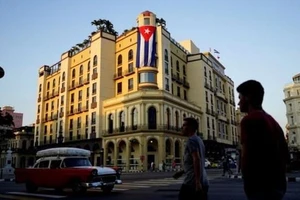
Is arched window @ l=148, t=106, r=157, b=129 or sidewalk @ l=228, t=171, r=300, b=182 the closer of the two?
sidewalk @ l=228, t=171, r=300, b=182

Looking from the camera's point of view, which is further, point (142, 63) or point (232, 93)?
point (232, 93)

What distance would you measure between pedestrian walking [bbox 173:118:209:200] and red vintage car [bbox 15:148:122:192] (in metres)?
6.99

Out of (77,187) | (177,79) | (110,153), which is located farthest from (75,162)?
(177,79)

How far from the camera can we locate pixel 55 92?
63750 mm

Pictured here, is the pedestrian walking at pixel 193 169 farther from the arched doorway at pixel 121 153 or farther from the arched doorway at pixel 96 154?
the arched doorway at pixel 96 154

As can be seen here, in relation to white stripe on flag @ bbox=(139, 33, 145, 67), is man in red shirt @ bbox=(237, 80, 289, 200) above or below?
below

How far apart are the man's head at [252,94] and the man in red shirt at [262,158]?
0.45 ft

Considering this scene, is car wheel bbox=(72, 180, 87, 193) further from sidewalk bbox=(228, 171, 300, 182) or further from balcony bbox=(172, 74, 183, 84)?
balcony bbox=(172, 74, 183, 84)

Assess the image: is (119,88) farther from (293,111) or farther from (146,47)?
(293,111)

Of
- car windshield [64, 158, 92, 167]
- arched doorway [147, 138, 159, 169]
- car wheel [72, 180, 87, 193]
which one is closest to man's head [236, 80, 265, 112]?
car wheel [72, 180, 87, 193]

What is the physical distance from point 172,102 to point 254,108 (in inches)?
1617

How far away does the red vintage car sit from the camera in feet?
35.0

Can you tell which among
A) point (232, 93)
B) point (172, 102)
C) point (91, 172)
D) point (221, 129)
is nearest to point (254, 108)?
point (91, 172)

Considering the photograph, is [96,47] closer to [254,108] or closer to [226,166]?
[226,166]
